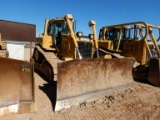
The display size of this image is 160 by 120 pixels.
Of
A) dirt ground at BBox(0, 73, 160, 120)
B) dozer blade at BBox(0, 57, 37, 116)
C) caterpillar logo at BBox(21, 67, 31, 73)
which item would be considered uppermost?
caterpillar logo at BBox(21, 67, 31, 73)

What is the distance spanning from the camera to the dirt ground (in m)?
4.80

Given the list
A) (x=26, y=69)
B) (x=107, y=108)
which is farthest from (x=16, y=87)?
(x=107, y=108)

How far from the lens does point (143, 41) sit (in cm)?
929

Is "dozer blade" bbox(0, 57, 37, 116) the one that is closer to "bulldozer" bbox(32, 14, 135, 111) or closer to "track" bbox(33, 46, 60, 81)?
"bulldozer" bbox(32, 14, 135, 111)

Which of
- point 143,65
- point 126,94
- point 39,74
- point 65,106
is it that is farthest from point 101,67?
point 143,65

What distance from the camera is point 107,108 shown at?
17.4ft

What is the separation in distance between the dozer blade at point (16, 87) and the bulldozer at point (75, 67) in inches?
24.5

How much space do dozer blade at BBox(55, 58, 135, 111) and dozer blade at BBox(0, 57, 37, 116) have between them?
0.65 m

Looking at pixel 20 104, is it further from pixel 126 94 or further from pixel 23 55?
pixel 23 55

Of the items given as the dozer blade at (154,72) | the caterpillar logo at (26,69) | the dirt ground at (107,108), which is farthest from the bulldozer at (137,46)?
the caterpillar logo at (26,69)

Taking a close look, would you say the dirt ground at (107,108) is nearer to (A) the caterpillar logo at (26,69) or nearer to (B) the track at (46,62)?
(B) the track at (46,62)

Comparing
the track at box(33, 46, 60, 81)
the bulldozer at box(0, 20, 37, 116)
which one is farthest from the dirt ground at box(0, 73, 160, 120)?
the track at box(33, 46, 60, 81)

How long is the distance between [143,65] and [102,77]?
10.4ft

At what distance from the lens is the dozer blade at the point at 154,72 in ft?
25.1
